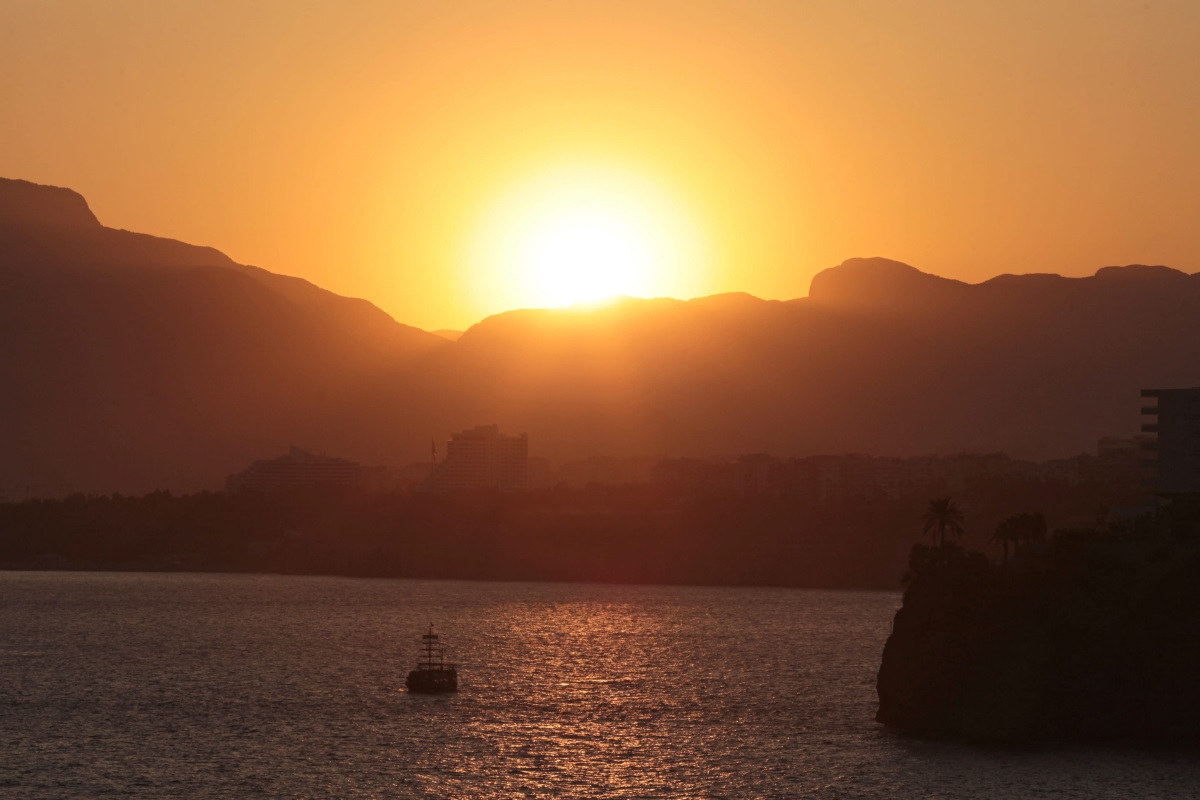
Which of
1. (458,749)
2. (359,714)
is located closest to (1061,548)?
(458,749)

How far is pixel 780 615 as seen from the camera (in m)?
197

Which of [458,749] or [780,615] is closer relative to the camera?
[458,749]

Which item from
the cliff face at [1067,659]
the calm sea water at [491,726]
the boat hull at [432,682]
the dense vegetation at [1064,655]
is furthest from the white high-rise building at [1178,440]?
the boat hull at [432,682]

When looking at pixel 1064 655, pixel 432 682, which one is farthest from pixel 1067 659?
pixel 432 682

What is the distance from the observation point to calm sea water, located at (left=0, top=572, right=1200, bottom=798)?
7475 cm

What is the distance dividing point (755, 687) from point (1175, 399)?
4394 cm

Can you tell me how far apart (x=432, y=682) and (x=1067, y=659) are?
149 ft

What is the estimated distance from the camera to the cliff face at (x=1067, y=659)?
80.7 m

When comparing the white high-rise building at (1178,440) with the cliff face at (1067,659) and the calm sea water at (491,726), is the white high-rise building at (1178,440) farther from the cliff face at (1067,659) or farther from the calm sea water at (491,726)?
the cliff face at (1067,659)

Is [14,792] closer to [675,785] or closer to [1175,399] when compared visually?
[675,785]

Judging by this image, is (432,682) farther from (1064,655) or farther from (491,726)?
(1064,655)

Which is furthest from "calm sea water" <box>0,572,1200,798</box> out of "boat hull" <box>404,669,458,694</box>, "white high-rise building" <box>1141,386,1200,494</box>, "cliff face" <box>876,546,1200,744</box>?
"white high-rise building" <box>1141,386,1200,494</box>

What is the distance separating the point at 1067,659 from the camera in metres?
81.6

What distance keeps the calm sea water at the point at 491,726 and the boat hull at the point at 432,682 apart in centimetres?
162
